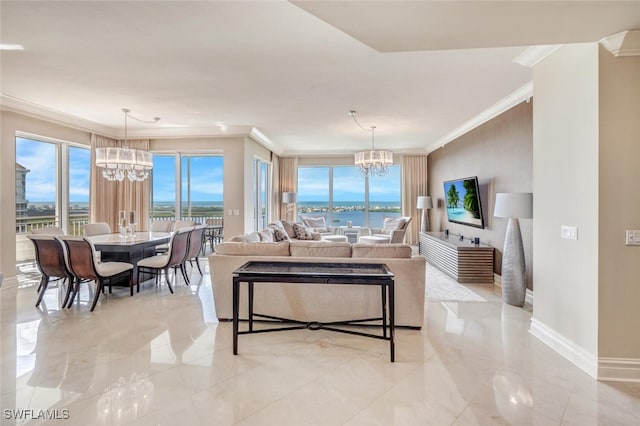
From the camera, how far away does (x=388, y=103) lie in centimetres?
475

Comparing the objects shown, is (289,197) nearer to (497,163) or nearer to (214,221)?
(214,221)

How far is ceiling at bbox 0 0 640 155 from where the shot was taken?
6.74 feet

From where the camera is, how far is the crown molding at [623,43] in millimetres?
2225

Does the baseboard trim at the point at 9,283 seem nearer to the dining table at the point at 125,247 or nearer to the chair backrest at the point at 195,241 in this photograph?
the dining table at the point at 125,247

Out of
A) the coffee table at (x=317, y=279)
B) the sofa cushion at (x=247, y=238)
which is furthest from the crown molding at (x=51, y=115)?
the coffee table at (x=317, y=279)

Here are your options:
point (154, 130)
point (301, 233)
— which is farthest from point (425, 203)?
point (154, 130)

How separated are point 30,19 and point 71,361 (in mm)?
2896

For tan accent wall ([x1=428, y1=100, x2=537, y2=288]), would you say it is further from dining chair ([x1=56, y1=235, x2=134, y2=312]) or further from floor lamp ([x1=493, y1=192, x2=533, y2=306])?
dining chair ([x1=56, y1=235, x2=134, y2=312])

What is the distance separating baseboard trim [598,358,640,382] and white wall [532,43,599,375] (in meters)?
0.06

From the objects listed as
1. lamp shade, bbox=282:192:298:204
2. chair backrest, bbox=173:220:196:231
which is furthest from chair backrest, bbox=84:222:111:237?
lamp shade, bbox=282:192:298:204

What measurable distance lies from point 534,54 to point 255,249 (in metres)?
3.48

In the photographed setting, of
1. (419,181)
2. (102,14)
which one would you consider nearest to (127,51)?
(102,14)

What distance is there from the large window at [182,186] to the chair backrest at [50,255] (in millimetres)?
3156

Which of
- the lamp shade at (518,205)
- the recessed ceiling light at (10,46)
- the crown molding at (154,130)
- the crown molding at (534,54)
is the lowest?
the lamp shade at (518,205)
